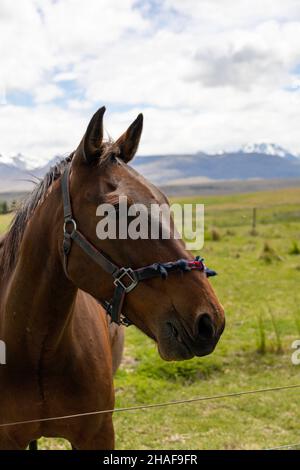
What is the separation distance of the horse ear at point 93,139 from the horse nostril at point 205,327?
1.02 metres

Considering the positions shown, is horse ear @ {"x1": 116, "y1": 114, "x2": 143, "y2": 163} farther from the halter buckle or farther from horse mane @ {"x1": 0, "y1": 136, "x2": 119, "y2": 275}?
the halter buckle

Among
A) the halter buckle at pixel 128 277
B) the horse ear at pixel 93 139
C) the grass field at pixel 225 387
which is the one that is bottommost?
the grass field at pixel 225 387

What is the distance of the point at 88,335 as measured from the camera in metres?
3.32

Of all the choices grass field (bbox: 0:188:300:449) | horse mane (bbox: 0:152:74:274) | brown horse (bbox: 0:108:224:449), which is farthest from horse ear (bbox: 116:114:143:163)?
grass field (bbox: 0:188:300:449)

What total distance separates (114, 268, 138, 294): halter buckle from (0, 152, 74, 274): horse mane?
0.74m

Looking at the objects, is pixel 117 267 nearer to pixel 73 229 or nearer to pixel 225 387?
pixel 73 229

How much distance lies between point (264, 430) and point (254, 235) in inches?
795

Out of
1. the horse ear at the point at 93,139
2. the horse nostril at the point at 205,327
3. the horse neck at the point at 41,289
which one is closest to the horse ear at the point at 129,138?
the horse ear at the point at 93,139

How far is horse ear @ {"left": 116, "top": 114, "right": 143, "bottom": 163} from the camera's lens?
2.71 metres

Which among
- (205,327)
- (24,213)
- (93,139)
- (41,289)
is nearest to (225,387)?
(41,289)

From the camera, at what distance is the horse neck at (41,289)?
2.72 metres

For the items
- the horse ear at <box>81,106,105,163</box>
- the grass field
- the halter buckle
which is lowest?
the grass field

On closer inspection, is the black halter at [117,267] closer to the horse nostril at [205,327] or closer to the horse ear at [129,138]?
the horse nostril at [205,327]

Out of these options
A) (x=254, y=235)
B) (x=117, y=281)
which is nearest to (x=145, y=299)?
(x=117, y=281)
